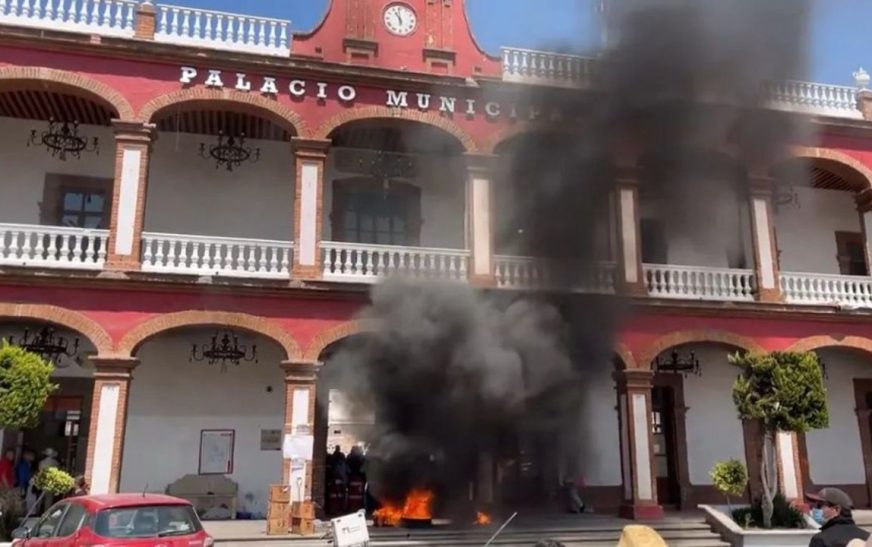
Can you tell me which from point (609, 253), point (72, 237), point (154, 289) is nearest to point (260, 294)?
point (154, 289)

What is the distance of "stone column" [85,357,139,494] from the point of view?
10.9 m

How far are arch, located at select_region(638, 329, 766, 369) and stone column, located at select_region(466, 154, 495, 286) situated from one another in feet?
10.6

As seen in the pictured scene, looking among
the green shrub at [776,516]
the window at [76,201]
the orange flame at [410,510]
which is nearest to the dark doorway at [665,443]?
the green shrub at [776,516]

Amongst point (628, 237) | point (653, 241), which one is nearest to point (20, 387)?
point (628, 237)

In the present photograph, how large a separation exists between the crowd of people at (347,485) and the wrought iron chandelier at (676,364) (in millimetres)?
6326

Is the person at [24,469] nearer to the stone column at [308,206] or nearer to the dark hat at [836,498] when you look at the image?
the stone column at [308,206]

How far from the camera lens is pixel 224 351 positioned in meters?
13.4

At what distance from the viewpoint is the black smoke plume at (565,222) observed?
433 inches

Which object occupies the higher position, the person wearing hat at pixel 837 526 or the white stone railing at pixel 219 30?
the white stone railing at pixel 219 30

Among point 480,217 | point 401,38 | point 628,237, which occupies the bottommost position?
point 628,237

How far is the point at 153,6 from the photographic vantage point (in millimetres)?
12750

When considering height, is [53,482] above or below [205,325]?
below

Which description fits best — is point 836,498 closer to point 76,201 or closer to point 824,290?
point 824,290

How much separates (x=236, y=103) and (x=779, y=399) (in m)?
9.93
